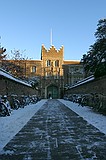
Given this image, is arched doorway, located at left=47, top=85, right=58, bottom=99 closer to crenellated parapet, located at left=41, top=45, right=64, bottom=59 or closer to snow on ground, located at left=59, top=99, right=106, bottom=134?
crenellated parapet, located at left=41, top=45, right=64, bottom=59

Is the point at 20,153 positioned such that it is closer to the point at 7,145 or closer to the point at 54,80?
the point at 7,145

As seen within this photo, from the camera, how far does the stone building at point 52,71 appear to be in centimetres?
7081

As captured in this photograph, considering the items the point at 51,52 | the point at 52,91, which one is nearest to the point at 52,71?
the point at 51,52

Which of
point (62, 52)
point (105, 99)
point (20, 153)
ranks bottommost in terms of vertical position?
point (20, 153)

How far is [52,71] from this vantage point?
72750mm

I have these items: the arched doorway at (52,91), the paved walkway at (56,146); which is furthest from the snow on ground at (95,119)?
the arched doorway at (52,91)

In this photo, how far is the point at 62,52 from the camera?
74.3 metres

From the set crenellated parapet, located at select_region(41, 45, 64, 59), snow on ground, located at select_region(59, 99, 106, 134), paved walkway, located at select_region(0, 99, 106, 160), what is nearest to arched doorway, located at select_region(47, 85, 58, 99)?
crenellated parapet, located at select_region(41, 45, 64, 59)

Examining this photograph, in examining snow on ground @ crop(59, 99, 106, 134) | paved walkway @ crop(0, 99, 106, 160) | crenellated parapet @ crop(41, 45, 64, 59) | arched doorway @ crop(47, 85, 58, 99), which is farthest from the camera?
crenellated parapet @ crop(41, 45, 64, 59)

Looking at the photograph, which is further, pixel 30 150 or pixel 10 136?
pixel 10 136

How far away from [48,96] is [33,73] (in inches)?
300

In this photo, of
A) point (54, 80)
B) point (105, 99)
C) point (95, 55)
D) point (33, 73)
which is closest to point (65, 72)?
point (54, 80)

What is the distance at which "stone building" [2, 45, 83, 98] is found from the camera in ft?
232

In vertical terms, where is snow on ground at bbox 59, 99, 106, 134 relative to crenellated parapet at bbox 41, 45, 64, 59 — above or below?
below
